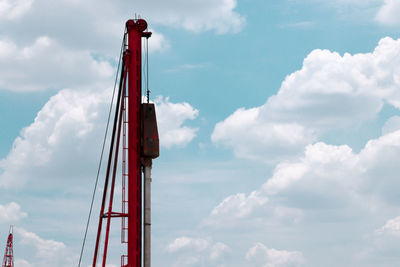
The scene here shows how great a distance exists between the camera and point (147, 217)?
3975cm

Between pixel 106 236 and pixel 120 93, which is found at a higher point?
pixel 120 93

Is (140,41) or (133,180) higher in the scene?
(140,41)

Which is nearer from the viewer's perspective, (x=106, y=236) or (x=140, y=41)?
(x=106, y=236)

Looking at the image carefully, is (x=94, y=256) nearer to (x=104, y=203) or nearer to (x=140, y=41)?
(x=104, y=203)

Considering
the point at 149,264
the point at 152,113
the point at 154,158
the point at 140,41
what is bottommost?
the point at 149,264

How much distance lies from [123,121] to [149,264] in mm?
8828

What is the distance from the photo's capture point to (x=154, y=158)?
1599 inches

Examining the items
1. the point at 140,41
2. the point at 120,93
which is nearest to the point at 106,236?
the point at 120,93

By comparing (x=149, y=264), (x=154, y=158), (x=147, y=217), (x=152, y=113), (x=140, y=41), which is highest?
(x=140, y=41)

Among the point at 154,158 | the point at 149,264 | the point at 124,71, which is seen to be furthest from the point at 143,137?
the point at 149,264

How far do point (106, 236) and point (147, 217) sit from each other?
2.74 meters

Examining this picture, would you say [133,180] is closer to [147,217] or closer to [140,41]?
[147,217]

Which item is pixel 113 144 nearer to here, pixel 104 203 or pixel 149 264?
pixel 104 203

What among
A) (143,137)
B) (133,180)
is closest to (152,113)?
(143,137)
